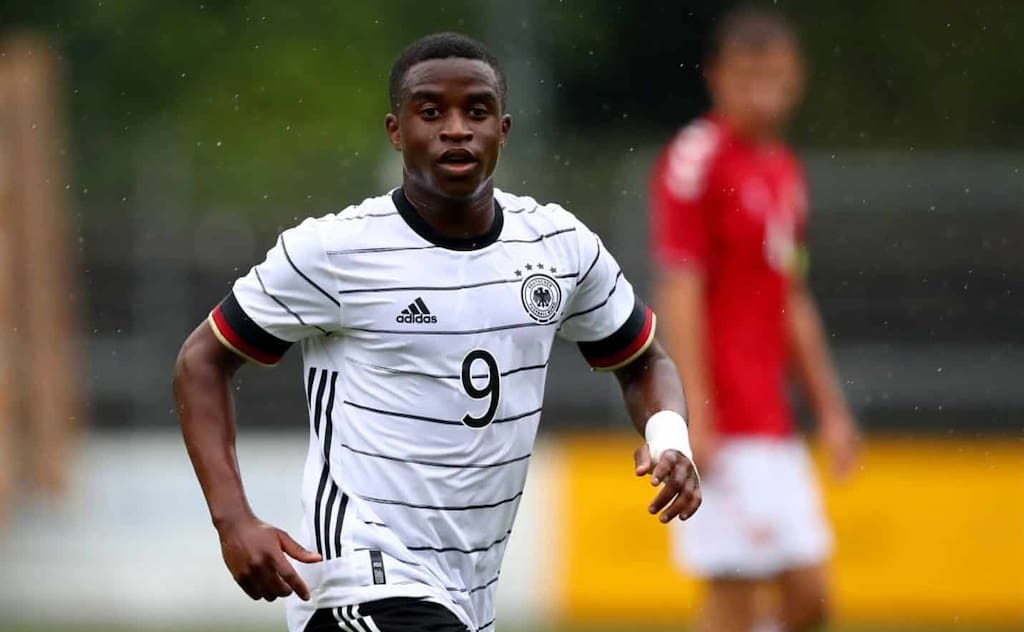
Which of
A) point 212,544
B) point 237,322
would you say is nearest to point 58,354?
point 212,544

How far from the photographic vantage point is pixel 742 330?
6.67 m

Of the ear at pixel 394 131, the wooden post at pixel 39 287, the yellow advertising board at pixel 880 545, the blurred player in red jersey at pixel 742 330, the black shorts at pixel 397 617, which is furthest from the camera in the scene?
the wooden post at pixel 39 287

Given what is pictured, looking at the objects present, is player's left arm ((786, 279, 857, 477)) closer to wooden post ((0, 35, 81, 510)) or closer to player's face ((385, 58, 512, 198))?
player's face ((385, 58, 512, 198))

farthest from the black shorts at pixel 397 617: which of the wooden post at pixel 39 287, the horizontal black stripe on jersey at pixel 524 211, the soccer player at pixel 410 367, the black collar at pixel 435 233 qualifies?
the wooden post at pixel 39 287

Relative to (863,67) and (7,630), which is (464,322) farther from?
(863,67)

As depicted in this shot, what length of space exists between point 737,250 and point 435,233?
2.97 m

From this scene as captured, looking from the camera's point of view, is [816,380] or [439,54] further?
[816,380]

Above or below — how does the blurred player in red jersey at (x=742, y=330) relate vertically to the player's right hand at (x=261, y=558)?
above

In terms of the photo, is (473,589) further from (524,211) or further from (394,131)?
(394,131)

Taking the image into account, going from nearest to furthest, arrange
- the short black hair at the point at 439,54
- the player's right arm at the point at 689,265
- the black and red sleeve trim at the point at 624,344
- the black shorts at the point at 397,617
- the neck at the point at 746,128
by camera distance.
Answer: the black shorts at the point at 397,617, the short black hair at the point at 439,54, the black and red sleeve trim at the point at 624,344, the player's right arm at the point at 689,265, the neck at the point at 746,128

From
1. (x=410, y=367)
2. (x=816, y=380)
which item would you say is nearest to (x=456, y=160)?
(x=410, y=367)

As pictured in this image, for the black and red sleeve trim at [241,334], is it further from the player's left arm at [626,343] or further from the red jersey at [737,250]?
the red jersey at [737,250]

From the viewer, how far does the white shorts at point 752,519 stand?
21.3ft

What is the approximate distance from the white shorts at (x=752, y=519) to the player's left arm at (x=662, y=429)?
2.40 metres
